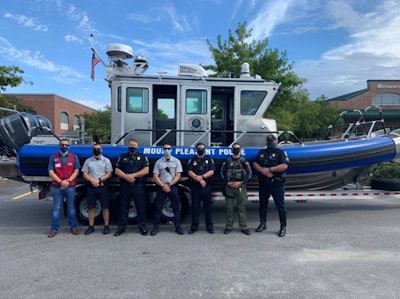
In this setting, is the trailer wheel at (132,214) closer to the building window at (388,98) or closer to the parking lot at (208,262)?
the parking lot at (208,262)

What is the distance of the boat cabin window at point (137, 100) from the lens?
7.14m

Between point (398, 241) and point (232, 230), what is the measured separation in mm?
2745

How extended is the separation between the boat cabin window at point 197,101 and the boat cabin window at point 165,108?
1.51 feet

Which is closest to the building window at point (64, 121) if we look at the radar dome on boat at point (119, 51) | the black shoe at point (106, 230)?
the radar dome on boat at point (119, 51)

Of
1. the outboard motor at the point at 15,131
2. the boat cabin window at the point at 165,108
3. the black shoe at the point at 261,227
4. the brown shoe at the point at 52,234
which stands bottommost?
the brown shoe at the point at 52,234

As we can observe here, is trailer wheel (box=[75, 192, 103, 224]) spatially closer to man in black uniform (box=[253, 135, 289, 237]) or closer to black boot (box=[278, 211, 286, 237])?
man in black uniform (box=[253, 135, 289, 237])

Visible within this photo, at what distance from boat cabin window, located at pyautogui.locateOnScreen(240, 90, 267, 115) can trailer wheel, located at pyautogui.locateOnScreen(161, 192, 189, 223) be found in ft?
7.17

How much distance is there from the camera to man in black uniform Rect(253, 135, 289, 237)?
603 centimetres

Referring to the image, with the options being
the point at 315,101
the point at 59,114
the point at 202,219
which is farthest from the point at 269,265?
the point at 59,114

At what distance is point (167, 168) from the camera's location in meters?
6.13

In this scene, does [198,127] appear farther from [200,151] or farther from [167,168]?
[167,168]

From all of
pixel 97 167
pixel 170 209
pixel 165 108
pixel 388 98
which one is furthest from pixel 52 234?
pixel 388 98

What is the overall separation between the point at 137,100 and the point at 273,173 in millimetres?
3164

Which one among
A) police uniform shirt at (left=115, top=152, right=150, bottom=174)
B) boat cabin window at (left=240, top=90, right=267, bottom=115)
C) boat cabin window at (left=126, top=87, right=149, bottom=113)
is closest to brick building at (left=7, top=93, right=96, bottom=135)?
boat cabin window at (left=126, top=87, right=149, bottom=113)
